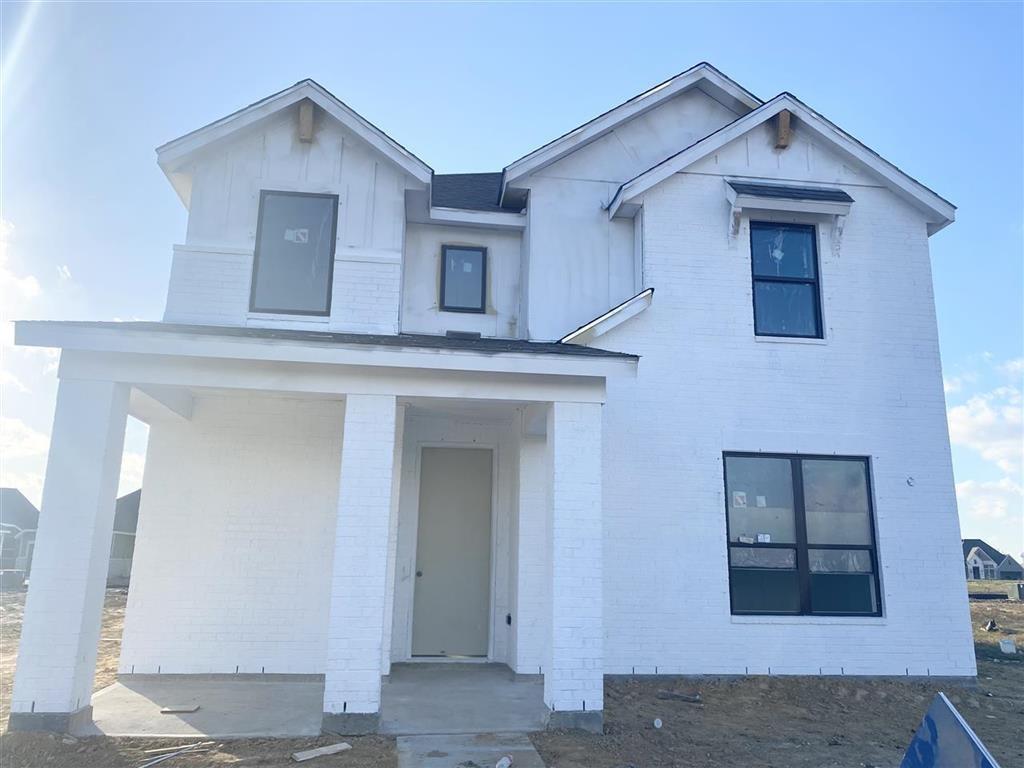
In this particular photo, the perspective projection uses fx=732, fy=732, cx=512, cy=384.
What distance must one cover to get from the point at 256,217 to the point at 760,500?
7.14 metres

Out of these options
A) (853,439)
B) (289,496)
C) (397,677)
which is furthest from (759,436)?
(289,496)

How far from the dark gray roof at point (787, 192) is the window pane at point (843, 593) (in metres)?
4.90

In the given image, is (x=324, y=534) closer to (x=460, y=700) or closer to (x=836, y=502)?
(x=460, y=700)

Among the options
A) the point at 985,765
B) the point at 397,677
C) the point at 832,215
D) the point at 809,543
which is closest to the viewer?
the point at 985,765

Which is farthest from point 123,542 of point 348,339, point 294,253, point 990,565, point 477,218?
point 990,565

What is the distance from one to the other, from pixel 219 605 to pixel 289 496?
147 cm

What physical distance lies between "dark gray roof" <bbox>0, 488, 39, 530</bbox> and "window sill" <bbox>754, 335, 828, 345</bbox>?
3728 cm

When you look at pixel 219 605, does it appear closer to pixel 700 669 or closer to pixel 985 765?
pixel 700 669

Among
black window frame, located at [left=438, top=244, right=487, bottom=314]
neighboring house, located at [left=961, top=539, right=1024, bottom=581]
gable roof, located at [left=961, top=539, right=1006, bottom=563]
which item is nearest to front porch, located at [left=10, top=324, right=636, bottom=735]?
black window frame, located at [left=438, top=244, right=487, bottom=314]

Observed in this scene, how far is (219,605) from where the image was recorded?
8.62m

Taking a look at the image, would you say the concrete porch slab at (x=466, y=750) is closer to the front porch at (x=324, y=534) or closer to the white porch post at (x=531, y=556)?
the front porch at (x=324, y=534)

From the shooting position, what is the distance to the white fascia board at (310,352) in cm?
639

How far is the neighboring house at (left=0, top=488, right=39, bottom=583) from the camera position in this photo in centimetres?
3269

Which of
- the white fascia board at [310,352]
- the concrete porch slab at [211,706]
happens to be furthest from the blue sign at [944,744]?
the concrete porch slab at [211,706]
